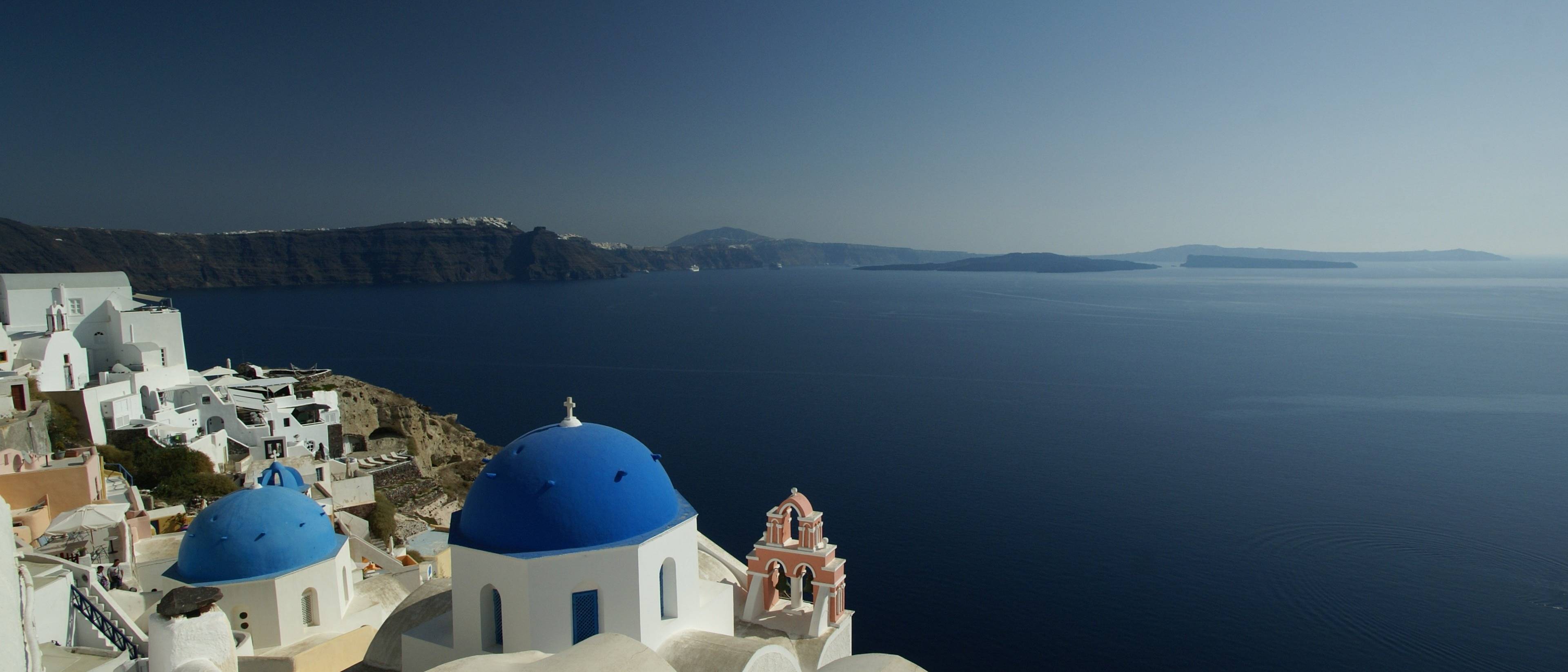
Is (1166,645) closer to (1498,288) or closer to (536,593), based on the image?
(536,593)

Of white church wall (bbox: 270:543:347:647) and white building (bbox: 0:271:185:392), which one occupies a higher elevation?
white building (bbox: 0:271:185:392)

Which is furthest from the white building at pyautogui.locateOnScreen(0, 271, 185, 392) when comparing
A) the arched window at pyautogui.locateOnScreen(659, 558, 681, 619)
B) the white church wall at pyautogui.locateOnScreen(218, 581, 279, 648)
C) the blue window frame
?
the arched window at pyautogui.locateOnScreen(659, 558, 681, 619)

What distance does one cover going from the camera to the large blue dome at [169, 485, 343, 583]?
1188 centimetres

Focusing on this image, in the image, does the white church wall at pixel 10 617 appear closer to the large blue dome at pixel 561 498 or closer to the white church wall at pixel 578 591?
the large blue dome at pixel 561 498

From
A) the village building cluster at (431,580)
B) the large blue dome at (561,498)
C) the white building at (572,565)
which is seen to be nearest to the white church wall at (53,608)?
the village building cluster at (431,580)

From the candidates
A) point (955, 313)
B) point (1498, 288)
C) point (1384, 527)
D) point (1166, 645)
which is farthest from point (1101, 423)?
point (1498, 288)

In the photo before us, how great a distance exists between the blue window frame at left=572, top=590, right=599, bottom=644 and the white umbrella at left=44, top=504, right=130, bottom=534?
34.7 ft

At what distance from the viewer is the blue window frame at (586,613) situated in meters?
9.11

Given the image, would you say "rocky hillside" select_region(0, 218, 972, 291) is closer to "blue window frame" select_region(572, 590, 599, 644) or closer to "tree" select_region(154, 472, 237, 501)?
"tree" select_region(154, 472, 237, 501)

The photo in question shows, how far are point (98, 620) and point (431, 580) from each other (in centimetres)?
422

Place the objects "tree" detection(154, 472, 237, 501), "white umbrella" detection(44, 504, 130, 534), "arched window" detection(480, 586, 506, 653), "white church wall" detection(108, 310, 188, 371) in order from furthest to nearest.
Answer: "white church wall" detection(108, 310, 188, 371) < "tree" detection(154, 472, 237, 501) < "white umbrella" detection(44, 504, 130, 534) < "arched window" detection(480, 586, 506, 653)

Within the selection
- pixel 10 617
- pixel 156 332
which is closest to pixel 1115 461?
pixel 10 617

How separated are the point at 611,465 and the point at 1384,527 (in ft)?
105

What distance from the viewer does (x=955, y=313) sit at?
111500mm
